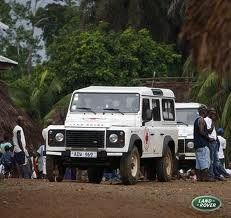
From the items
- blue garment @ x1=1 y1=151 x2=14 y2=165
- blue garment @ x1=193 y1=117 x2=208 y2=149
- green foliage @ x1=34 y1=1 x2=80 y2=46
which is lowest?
blue garment @ x1=1 y1=151 x2=14 y2=165

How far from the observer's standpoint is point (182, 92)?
32.4 metres

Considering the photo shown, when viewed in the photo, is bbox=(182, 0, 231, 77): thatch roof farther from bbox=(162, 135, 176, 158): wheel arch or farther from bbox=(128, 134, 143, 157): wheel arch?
bbox=(162, 135, 176, 158): wheel arch

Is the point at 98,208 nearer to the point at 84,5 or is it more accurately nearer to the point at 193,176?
the point at 193,176

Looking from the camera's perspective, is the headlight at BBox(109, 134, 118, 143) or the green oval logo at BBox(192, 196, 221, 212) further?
the headlight at BBox(109, 134, 118, 143)

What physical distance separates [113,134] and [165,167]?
2775 mm

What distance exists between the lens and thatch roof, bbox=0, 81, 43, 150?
2769 cm

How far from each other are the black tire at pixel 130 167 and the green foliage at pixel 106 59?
14.8 meters

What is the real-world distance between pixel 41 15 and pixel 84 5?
13.0 meters

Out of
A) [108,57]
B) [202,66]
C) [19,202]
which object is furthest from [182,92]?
[202,66]

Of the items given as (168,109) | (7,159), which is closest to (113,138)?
(168,109)

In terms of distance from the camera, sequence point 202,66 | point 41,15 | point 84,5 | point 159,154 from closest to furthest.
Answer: point 202,66 → point 159,154 → point 84,5 → point 41,15

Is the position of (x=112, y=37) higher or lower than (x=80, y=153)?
higher

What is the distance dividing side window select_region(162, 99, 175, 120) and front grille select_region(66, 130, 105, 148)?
9.83ft

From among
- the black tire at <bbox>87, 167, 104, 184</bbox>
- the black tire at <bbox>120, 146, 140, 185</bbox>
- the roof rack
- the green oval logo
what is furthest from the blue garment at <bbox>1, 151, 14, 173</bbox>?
the green oval logo
